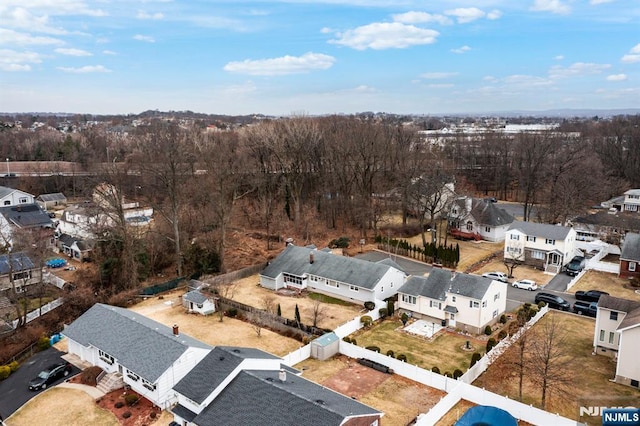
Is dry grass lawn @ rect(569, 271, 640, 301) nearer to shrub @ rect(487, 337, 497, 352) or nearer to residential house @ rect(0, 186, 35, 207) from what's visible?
shrub @ rect(487, 337, 497, 352)

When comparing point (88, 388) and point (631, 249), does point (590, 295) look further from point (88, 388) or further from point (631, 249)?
point (88, 388)

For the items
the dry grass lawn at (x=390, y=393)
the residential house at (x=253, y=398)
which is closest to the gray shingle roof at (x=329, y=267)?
the dry grass lawn at (x=390, y=393)

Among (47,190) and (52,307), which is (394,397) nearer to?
(52,307)

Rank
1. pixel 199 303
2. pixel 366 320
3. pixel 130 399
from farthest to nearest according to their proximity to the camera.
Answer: pixel 199 303, pixel 366 320, pixel 130 399

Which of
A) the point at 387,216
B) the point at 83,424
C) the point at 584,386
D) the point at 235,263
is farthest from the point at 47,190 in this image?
the point at 584,386

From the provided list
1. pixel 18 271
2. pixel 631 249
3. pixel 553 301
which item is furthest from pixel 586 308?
pixel 18 271

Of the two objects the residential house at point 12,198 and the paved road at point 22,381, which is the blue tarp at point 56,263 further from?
the paved road at point 22,381

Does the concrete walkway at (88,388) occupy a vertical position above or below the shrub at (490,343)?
below
